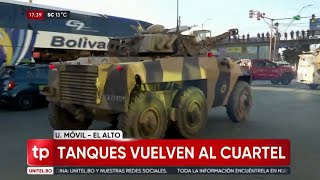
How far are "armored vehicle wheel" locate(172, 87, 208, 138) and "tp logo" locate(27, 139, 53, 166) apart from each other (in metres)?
3.21

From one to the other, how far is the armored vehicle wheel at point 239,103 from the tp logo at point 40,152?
19.1ft

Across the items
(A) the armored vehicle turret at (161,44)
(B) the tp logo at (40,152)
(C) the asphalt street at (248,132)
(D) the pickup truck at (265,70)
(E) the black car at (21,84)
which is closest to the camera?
(B) the tp logo at (40,152)

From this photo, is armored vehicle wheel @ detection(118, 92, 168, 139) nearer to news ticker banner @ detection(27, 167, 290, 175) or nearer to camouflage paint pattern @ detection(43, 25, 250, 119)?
camouflage paint pattern @ detection(43, 25, 250, 119)

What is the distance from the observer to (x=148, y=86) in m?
7.48

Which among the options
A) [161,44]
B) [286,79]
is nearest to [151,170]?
[161,44]

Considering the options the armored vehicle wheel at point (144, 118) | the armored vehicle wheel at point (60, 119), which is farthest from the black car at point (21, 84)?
the armored vehicle wheel at point (144, 118)

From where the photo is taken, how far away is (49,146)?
18.1 ft

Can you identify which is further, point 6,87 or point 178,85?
point 6,87

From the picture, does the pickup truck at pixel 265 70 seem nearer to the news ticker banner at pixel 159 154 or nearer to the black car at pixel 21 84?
the black car at pixel 21 84

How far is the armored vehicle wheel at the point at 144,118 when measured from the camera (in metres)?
7.06

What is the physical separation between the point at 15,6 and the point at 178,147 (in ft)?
36.1

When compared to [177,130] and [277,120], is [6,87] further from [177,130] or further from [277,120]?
[277,120]

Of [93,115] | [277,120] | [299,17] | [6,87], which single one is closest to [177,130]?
[93,115]

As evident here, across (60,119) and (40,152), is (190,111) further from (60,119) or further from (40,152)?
(40,152)
